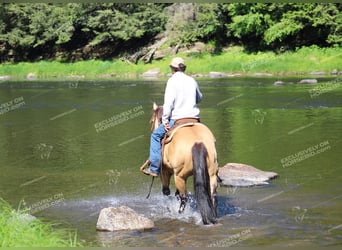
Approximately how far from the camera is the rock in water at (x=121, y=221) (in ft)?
34.1

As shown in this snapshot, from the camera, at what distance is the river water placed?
1024 centimetres

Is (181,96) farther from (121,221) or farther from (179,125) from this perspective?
(121,221)

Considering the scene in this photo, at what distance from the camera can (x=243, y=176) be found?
1391 cm

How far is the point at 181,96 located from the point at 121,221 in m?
2.49

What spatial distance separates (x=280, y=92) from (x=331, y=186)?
940 inches

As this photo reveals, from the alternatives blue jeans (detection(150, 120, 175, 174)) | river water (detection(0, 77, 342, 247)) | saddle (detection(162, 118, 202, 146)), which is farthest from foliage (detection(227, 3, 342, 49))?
saddle (detection(162, 118, 202, 146))

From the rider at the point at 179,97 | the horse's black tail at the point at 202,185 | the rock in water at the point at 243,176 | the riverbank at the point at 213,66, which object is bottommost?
the riverbank at the point at 213,66

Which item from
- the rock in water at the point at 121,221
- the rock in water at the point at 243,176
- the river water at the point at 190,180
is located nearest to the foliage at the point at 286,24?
the river water at the point at 190,180

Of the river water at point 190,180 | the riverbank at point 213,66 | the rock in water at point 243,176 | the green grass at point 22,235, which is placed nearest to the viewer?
the green grass at point 22,235

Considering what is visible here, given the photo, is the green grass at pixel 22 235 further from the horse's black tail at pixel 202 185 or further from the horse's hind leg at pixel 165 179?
the horse's hind leg at pixel 165 179

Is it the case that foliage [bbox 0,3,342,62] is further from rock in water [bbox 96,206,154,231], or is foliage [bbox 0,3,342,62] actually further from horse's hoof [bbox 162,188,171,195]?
rock in water [bbox 96,206,154,231]

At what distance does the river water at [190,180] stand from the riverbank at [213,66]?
1976 cm

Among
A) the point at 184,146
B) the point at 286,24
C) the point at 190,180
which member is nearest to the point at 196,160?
the point at 184,146

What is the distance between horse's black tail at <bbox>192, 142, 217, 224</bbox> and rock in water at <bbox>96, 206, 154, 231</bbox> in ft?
2.80
